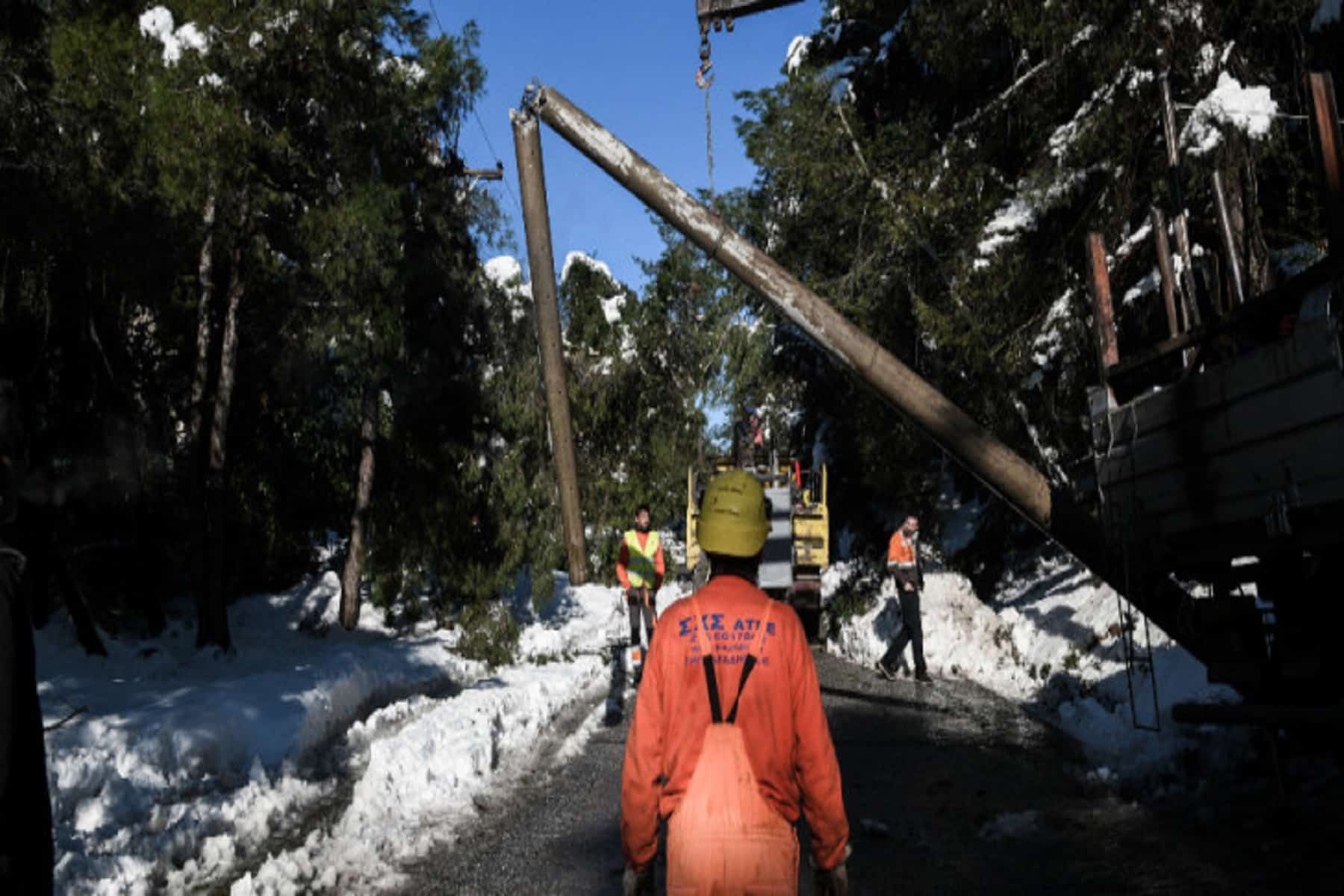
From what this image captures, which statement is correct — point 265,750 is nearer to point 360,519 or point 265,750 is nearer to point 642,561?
point 642,561

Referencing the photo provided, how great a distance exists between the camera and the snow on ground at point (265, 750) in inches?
242

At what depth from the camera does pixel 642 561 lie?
1394 cm

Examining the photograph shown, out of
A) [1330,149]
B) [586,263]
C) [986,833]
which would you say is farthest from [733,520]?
[586,263]

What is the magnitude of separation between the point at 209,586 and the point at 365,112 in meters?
7.55

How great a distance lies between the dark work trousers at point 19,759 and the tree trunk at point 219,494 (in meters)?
14.7

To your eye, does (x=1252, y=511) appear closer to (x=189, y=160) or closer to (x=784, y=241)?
(x=189, y=160)

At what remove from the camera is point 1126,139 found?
12.9 m

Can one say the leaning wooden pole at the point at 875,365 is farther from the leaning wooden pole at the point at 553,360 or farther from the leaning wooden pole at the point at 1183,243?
the leaning wooden pole at the point at 553,360

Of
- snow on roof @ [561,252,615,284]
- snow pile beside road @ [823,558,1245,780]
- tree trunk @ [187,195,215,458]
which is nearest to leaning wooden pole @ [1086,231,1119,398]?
snow pile beside road @ [823,558,1245,780]

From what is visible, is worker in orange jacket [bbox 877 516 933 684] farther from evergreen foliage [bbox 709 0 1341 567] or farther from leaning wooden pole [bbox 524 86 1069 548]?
leaning wooden pole [bbox 524 86 1069 548]

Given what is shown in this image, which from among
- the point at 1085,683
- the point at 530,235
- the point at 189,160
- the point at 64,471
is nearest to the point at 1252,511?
the point at 530,235

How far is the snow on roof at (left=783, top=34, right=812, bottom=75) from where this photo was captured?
997 inches

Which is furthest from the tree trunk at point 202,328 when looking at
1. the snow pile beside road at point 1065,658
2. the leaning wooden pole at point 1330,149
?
the leaning wooden pole at point 1330,149

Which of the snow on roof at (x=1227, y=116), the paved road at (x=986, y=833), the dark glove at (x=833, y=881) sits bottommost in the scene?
the paved road at (x=986, y=833)
